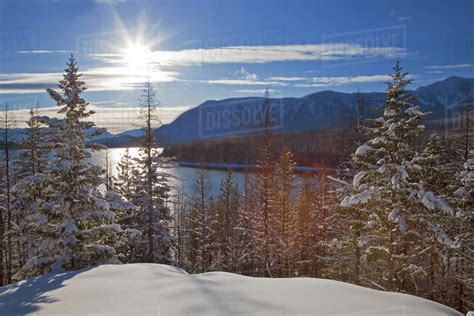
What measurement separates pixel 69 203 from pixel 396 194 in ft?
38.2

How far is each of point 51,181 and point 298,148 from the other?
129 metres

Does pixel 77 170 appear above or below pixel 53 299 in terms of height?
above

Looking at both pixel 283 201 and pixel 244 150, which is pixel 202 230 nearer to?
pixel 283 201

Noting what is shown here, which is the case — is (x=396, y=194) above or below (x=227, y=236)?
above

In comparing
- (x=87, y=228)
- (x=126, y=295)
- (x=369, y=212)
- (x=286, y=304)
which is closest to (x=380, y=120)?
(x=369, y=212)

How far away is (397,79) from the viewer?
43.5ft

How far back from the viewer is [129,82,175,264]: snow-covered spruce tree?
67.6 ft

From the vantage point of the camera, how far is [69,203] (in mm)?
12406

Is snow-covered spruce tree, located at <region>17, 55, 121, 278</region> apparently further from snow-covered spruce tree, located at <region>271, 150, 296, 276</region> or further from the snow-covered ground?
snow-covered spruce tree, located at <region>271, 150, 296, 276</region>

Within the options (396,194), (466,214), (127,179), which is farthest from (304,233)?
(396,194)

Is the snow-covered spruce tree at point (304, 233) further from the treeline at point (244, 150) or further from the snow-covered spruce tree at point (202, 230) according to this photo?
the treeline at point (244, 150)

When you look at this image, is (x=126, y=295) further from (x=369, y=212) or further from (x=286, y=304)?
(x=369, y=212)

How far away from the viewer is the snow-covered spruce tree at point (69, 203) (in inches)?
471

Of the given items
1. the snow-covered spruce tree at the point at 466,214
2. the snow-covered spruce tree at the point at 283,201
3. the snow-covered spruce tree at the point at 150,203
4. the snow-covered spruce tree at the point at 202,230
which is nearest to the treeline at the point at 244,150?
the snow-covered spruce tree at the point at 202,230
